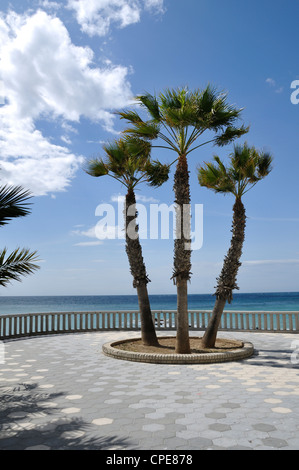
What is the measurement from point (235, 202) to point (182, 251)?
245 cm

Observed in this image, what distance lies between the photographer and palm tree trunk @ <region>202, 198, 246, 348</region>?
1054cm

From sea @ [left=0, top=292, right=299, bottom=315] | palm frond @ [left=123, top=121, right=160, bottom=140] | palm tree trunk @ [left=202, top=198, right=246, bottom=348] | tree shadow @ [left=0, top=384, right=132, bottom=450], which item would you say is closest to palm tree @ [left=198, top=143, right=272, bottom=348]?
palm tree trunk @ [left=202, top=198, right=246, bottom=348]

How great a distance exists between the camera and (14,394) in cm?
639

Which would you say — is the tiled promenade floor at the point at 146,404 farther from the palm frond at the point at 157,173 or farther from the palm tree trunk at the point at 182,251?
the palm frond at the point at 157,173

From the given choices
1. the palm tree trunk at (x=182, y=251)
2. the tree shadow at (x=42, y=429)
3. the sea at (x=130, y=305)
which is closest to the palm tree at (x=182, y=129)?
the palm tree trunk at (x=182, y=251)

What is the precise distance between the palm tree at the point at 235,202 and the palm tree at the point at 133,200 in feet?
5.73

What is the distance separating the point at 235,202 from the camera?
36.2 feet

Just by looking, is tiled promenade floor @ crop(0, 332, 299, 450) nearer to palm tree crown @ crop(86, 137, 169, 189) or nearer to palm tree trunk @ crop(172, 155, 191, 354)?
palm tree trunk @ crop(172, 155, 191, 354)

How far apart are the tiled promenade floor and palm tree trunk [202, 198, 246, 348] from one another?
1.34 metres

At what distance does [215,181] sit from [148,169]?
200 cm

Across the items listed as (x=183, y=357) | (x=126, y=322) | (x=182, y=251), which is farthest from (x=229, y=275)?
(x=126, y=322)

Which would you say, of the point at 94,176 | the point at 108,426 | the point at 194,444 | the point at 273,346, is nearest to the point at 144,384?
the point at 108,426

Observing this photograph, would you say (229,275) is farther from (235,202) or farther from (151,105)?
(151,105)
